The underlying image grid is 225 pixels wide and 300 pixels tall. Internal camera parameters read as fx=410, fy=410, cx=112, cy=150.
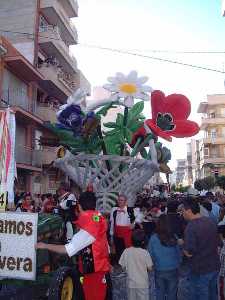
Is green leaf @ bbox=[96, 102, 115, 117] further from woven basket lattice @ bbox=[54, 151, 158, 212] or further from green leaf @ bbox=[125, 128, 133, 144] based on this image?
woven basket lattice @ bbox=[54, 151, 158, 212]

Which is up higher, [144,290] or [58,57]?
[58,57]

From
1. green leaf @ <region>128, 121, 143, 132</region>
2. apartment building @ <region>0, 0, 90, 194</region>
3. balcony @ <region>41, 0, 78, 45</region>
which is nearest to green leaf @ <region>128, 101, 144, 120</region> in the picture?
green leaf @ <region>128, 121, 143, 132</region>

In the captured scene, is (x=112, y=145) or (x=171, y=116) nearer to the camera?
(x=171, y=116)

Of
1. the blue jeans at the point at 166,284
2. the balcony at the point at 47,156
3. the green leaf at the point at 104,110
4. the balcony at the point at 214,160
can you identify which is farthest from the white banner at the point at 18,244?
the balcony at the point at 214,160

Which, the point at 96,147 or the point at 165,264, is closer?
the point at 165,264

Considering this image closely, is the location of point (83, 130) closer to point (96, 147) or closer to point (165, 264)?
point (96, 147)

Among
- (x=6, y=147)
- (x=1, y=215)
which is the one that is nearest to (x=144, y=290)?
(x=1, y=215)

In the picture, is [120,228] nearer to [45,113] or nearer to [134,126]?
[134,126]

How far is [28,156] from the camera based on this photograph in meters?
22.3

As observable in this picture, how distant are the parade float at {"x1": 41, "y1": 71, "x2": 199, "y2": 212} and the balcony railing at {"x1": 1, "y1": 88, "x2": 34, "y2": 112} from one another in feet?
29.5

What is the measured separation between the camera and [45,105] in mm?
25000

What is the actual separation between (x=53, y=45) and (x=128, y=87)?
1600cm

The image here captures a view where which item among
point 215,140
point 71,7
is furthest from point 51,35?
point 215,140

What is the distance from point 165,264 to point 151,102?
6.41 m
